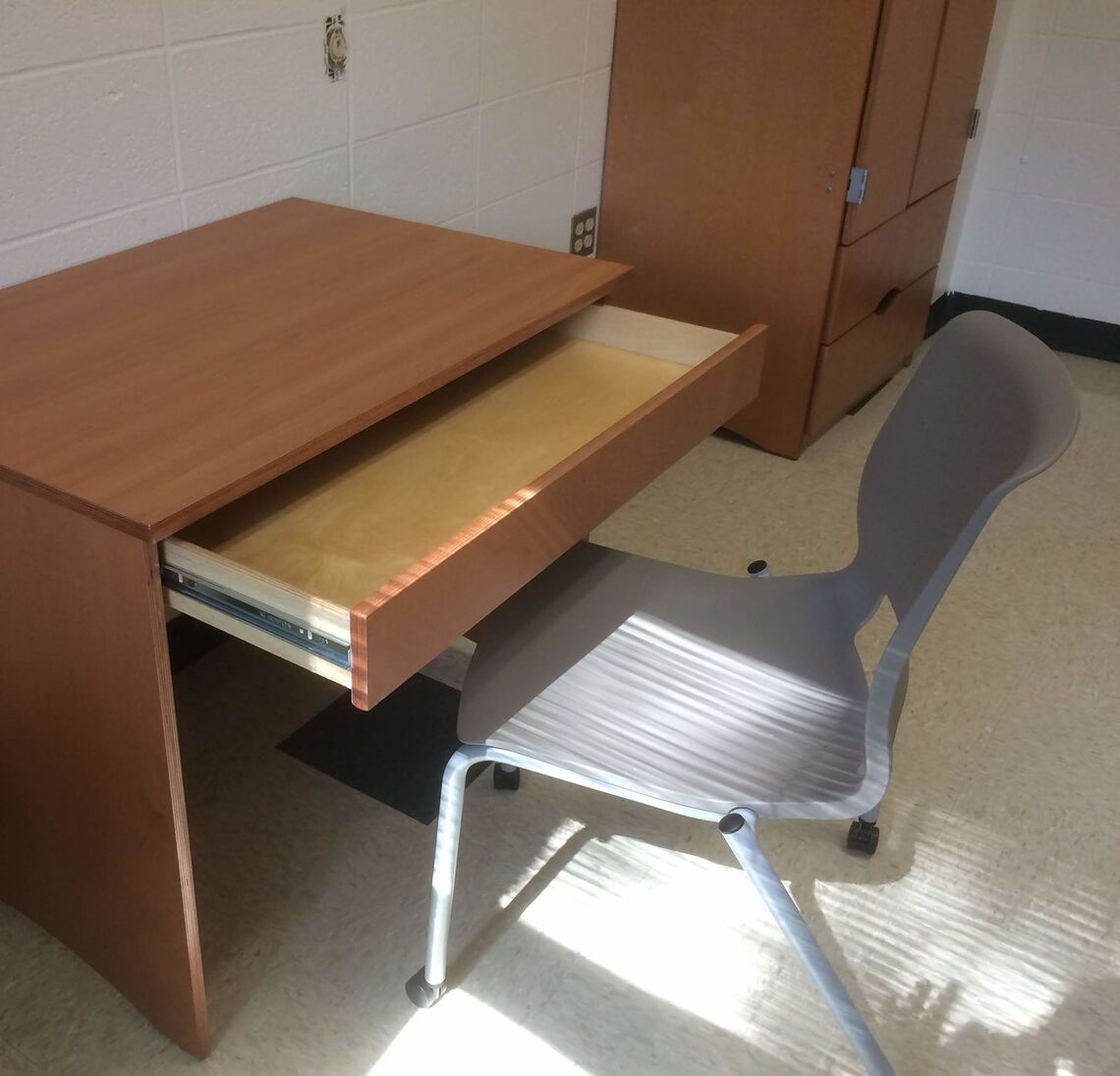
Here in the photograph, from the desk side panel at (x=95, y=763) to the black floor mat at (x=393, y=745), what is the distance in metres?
0.43

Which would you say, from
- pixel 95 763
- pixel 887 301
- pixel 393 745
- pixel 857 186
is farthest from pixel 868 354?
pixel 95 763

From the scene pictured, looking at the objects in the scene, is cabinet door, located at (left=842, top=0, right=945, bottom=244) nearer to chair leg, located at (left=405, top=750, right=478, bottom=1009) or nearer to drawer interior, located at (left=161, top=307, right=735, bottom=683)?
drawer interior, located at (left=161, top=307, right=735, bottom=683)

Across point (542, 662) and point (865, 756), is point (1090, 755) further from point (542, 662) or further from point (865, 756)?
point (542, 662)

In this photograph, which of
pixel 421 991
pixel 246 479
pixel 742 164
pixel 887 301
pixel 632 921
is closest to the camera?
pixel 246 479

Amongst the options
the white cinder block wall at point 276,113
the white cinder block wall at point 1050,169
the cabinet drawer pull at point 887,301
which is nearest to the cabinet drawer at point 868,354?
the cabinet drawer pull at point 887,301

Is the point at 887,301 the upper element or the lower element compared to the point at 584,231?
lower

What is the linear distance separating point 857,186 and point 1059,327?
1317 millimetres

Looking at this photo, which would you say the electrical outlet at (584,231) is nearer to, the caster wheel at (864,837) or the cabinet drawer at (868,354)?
the cabinet drawer at (868,354)

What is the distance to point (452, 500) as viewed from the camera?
3.84ft

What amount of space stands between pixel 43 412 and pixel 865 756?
822 mm

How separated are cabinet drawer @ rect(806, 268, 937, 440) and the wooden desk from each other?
1.04m

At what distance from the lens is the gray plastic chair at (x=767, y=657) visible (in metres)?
1.08

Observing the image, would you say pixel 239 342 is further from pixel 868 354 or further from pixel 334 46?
pixel 868 354

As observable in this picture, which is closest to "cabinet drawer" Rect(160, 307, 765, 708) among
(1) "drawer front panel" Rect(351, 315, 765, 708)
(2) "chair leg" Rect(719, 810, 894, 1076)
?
(1) "drawer front panel" Rect(351, 315, 765, 708)
